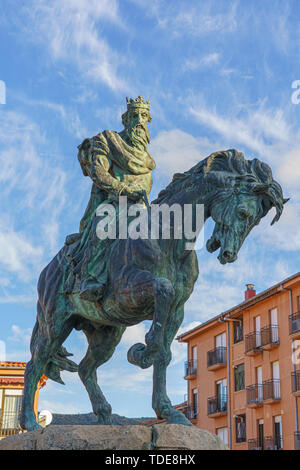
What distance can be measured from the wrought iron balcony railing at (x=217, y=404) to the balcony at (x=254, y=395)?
11.2 ft

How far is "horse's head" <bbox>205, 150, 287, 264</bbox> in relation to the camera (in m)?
6.75

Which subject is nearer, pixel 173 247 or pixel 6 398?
pixel 173 247

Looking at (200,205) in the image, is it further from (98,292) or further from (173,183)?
(98,292)

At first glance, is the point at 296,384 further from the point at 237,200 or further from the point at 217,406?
the point at 237,200

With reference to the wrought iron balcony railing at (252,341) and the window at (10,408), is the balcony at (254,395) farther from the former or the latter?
the window at (10,408)

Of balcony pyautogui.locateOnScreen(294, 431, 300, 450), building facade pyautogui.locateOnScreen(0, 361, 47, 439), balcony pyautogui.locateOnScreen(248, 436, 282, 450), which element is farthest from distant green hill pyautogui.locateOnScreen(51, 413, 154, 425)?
balcony pyautogui.locateOnScreen(248, 436, 282, 450)

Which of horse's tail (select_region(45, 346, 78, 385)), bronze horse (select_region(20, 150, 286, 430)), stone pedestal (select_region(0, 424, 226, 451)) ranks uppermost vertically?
bronze horse (select_region(20, 150, 286, 430))

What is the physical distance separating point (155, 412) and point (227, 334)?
37.1 meters

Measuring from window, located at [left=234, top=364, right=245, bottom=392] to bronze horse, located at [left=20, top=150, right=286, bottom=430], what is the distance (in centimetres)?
3477

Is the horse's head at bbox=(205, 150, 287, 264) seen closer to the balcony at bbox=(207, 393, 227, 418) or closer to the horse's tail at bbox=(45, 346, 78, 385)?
the horse's tail at bbox=(45, 346, 78, 385)

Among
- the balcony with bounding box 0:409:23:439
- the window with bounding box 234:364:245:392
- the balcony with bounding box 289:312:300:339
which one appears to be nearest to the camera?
the balcony with bounding box 0:409:23:439

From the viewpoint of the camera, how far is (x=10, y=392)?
112ft

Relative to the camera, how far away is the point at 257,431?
128 feet
